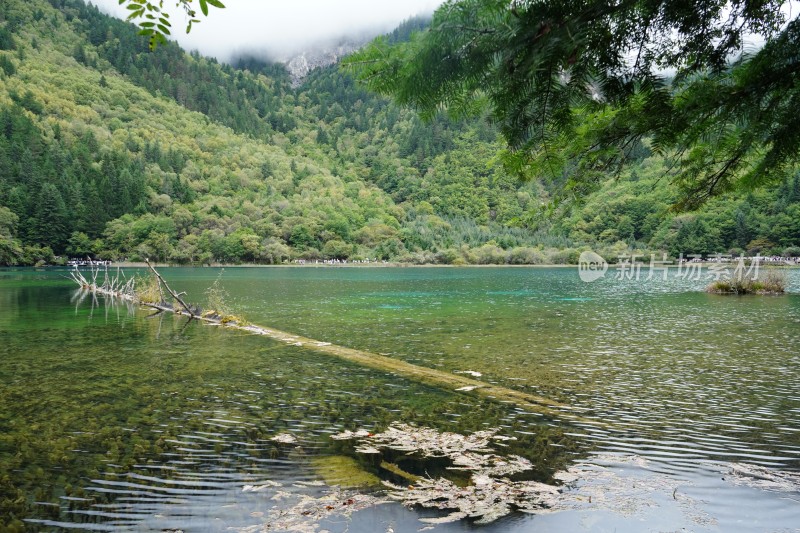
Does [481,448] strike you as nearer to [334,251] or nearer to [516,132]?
[516,132]

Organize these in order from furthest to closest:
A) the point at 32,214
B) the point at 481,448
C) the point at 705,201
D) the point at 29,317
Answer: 1. the point at 32,214
2. the point at 29,317
3. the point at 481,448
4. the point at 705,201

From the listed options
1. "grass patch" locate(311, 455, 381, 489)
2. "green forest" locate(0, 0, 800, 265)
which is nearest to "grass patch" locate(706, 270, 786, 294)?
"green forest" locate(0, 0, 800, 265)

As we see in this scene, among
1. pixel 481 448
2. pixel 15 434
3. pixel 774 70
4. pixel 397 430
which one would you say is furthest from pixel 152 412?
pixel 774 70

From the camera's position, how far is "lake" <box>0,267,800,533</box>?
562cm

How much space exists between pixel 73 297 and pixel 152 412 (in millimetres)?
34321

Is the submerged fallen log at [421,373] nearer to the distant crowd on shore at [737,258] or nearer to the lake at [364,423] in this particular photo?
the lake at [364,423]

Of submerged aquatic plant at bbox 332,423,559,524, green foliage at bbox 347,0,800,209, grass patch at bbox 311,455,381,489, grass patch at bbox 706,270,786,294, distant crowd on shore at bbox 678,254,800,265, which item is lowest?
grass patch at bbox 311,455,381,489

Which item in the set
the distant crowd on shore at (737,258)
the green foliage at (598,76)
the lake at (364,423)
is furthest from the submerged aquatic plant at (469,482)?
the distant crowd on shore at (737,258)

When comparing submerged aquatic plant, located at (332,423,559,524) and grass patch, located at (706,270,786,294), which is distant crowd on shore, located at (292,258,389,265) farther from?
submerged aquatic plant, located at (332,423,559,524)

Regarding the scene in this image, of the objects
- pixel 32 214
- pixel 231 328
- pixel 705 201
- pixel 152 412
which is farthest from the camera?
pixel 32 214

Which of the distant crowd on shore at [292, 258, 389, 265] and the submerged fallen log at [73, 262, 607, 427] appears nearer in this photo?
the submerged fallen log at [73, 262, 607, 427]

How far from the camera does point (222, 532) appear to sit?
5152 mm

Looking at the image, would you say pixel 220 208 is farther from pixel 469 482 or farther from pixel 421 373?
pixel 469 482

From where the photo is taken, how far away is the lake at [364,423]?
18.5 ft
